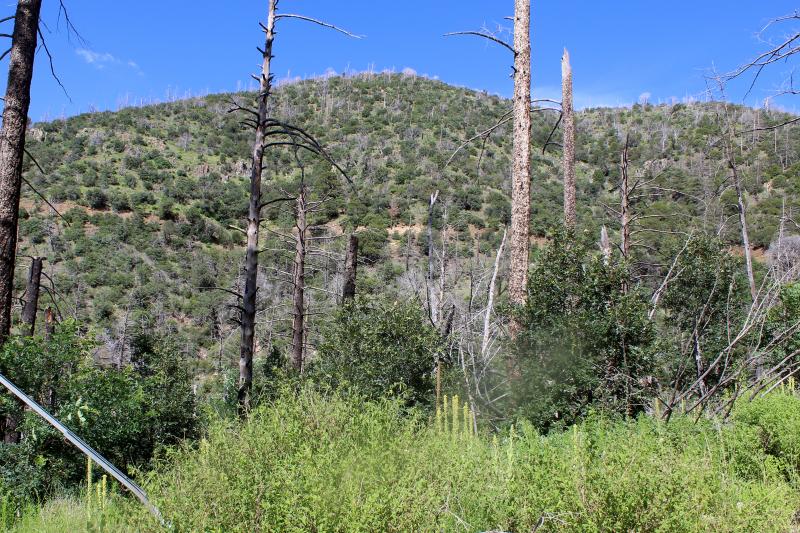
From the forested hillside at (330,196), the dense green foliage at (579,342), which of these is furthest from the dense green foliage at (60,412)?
the forested hillside at (330,196)

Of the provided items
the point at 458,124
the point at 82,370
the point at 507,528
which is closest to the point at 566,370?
the point at 507,528

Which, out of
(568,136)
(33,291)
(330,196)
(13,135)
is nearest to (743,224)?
(568,136)

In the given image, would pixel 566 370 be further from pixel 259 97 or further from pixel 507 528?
pixel 259 97

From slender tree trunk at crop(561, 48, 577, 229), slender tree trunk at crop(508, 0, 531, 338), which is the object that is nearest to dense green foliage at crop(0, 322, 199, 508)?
slender tree trunk at crop(508, 0, 531, 338)

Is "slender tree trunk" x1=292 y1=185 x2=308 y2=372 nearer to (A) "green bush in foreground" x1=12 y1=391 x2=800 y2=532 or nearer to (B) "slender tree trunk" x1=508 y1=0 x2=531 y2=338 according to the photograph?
(B) "slender tree trunk" x1=508 y1=0 x2=531 y2=338

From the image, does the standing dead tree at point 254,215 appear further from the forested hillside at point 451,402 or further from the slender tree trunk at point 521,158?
the slender tree trunk at point 521,158

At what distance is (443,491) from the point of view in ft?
14.5

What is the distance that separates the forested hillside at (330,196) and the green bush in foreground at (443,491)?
16833 millimetres

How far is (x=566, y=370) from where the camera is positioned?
8.38 meters

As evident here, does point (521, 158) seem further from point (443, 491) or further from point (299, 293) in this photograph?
point (299, 293)

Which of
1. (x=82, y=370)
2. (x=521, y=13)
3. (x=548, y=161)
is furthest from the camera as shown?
(x=548, y=161)

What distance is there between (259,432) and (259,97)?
564cm

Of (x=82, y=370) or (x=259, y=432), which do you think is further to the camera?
(x=82, y=370)

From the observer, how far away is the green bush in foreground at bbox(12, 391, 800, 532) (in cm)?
381
